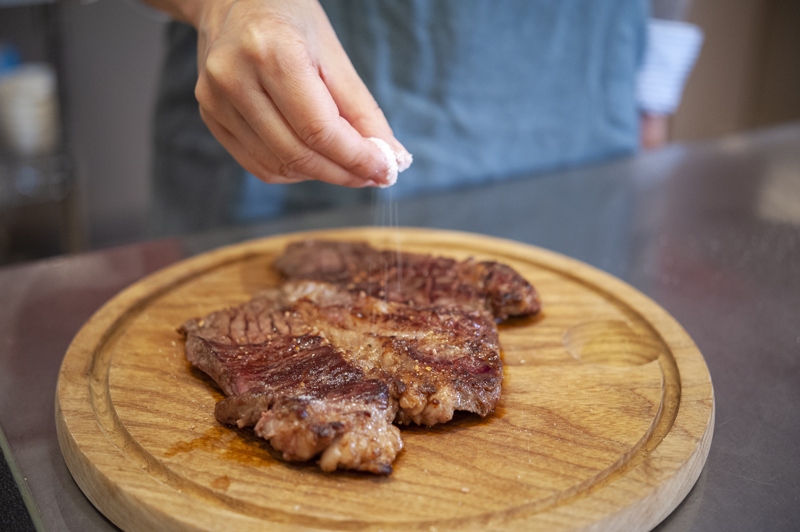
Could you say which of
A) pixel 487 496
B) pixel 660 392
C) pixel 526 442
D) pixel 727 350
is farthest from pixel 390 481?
pixel 727 350

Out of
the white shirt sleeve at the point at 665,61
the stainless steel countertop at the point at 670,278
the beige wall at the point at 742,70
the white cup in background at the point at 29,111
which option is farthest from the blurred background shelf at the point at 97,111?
the white shirt sleeve at the point at 665,61

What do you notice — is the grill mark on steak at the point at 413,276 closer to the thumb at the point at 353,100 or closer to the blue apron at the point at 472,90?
the thumb at the point at 353,100

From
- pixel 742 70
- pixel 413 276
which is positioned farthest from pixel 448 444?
pixel 742 70

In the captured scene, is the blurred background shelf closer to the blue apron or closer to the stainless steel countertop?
the blue apron

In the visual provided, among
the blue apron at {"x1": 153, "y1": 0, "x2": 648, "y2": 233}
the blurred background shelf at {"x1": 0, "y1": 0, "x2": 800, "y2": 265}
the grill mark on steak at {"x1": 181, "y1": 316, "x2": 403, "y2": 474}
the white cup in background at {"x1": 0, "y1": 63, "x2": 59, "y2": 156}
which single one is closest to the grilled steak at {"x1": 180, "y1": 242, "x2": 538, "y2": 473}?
the grill mark on steak at {"x1": 181, "y1": 316, "x2": 403, "y2": 474}

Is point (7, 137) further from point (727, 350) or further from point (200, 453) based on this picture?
point (727, 350)

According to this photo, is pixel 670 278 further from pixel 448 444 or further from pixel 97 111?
pixel 97 111

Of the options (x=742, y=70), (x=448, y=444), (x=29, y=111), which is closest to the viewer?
(x=448, y=444)

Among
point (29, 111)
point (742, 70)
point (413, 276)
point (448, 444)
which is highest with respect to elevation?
point (742, 70)

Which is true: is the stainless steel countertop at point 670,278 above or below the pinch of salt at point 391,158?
below
